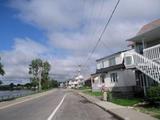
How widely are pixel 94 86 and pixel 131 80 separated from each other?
18.9m

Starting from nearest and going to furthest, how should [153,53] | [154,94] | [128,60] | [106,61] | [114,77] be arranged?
[154,94], [153,53], [128,60], [114,77], [106,61]

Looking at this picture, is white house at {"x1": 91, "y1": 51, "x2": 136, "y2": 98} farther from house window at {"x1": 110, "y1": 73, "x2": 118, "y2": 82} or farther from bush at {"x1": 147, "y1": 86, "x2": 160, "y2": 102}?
bush at {"x1": 147, "y1": 86, "x2": 160, "y2": 102}

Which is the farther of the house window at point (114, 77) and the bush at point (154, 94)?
the house window at point (114, 77)

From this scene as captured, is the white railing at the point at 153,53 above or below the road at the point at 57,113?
above

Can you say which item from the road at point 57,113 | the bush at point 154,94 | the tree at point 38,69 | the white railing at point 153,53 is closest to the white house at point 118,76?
the white railing at point 153,53

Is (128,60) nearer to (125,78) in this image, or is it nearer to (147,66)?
(147,66)

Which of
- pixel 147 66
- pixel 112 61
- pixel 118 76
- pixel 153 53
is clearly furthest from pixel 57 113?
pixel 112 61

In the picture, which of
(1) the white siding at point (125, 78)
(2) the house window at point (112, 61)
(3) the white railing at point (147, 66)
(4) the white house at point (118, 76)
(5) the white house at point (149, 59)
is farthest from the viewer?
(2) the house window at point (112, 61)

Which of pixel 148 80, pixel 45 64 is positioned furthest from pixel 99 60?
pixel 45 64

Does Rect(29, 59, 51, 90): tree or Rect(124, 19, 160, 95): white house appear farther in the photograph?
Rect(29, 59, 51, 90): tree

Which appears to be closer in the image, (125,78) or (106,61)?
(125,78)

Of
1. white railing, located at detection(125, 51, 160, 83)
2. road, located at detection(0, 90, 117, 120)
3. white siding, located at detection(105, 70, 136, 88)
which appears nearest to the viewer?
road, located at detection(0, 90, 117, 120)

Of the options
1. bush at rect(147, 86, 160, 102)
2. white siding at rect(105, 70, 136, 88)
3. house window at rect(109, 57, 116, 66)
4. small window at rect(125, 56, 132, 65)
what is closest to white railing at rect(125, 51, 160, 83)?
small window at rect(125, 56, 132, 65)

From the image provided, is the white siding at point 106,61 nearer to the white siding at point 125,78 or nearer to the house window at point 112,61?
the house window at point 112,61
